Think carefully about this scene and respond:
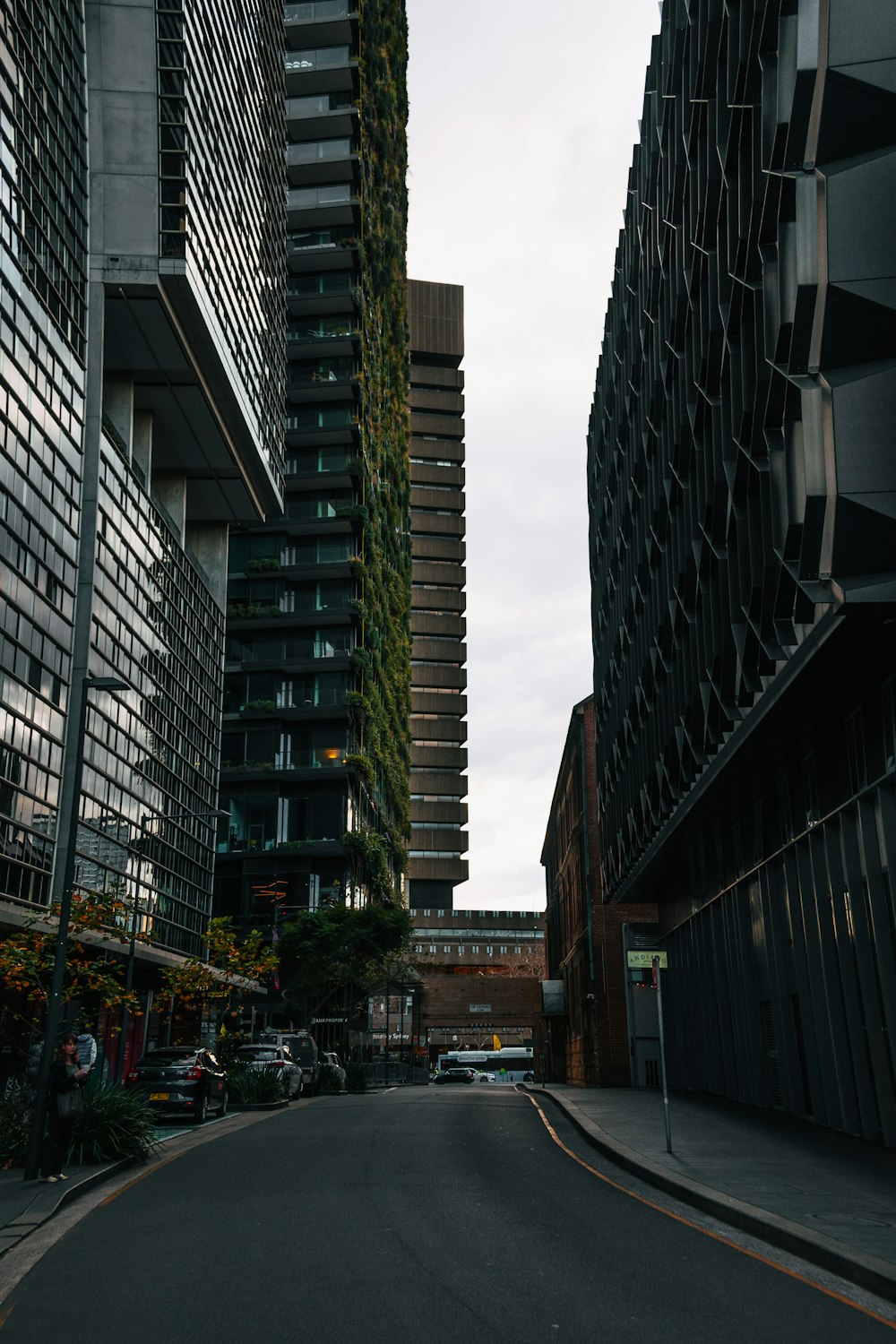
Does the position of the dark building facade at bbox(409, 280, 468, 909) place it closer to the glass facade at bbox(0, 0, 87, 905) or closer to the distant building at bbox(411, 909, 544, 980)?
the distant building at bbox(411, 909, 544, 980)

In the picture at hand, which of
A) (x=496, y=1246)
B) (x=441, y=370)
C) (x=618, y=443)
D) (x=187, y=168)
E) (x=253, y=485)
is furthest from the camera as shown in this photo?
(x=441, y=370)

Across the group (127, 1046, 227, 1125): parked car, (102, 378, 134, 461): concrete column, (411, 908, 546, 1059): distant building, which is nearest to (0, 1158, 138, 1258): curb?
(127, 1046, 227, 1125): parked car

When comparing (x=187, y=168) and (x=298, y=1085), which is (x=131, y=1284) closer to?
(x=298, y=1085)

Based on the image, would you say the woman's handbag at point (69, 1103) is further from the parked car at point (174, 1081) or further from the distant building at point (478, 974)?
the distant building at point (478, 974)

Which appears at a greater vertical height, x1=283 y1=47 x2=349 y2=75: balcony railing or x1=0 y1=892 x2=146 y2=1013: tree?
x1=283 y1=47 x2=349 y2=75: balcony railing

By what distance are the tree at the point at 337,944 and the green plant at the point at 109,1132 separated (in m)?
39.6

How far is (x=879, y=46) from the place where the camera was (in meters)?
14.8

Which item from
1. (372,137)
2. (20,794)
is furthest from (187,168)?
(372,137)

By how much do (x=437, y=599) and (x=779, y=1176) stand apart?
4638 inches

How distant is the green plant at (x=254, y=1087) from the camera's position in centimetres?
3161

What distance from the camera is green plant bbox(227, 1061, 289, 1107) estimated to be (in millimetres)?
31609

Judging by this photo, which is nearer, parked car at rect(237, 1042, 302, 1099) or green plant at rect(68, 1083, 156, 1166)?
green plant at rect(68, 1083, 156, 1166)

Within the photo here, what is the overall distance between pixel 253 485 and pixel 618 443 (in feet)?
79.2

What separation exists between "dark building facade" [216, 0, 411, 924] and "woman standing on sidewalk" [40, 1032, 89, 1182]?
49.0 metres
